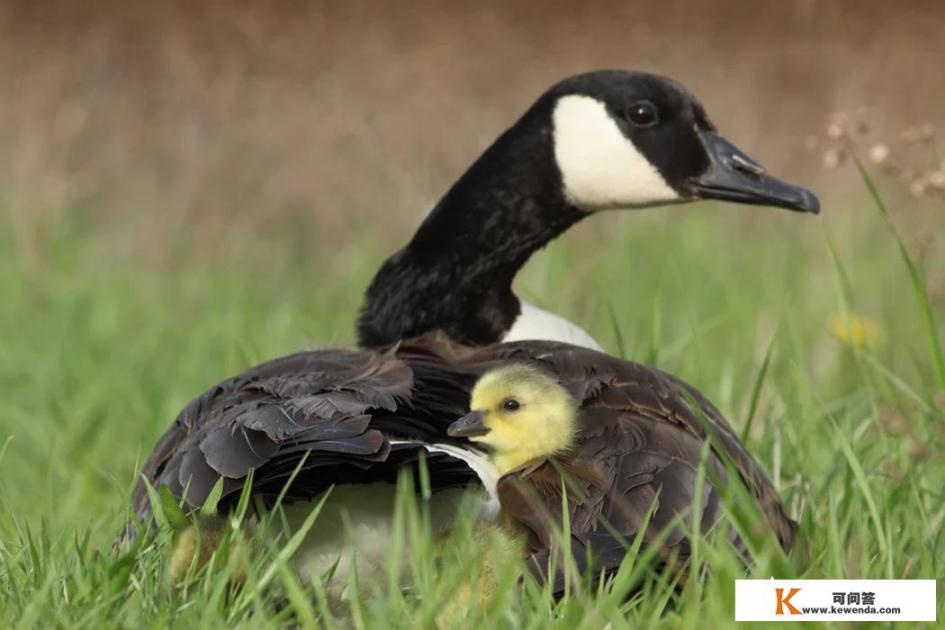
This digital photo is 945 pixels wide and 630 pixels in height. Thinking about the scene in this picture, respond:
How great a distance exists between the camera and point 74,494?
423 centimetres

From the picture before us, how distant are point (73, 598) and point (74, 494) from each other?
166cm

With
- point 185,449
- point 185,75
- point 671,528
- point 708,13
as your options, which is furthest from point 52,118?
point 671,528

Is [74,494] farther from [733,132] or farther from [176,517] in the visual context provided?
[733,132]

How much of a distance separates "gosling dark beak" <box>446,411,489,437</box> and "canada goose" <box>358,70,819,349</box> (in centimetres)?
129

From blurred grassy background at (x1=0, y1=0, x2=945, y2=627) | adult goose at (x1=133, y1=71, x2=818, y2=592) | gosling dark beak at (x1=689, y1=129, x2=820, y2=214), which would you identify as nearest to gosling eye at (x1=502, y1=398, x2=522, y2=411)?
adult goose at (x1=133, y1=71, x2=818, y2=592)

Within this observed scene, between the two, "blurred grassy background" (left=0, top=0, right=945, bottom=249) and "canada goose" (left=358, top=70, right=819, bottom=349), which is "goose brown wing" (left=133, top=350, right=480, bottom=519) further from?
"blurred grassy background" (left=0, top=0, right=945, bottom=249)

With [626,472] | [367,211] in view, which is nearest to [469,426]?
[626,472]

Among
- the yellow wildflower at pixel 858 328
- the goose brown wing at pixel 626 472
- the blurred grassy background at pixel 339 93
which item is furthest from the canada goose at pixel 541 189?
the blurred grassy background at pixel 339 93

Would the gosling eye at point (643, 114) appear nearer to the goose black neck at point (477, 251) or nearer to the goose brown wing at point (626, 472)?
the goose black neck at point (477, 251)

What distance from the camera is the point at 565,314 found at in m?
5.75

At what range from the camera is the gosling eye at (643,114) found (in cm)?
446

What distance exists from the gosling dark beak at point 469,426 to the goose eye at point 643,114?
1.68m

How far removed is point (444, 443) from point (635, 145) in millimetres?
1618

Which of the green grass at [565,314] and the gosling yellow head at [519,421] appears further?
the gosling yellow head at [519,421]
